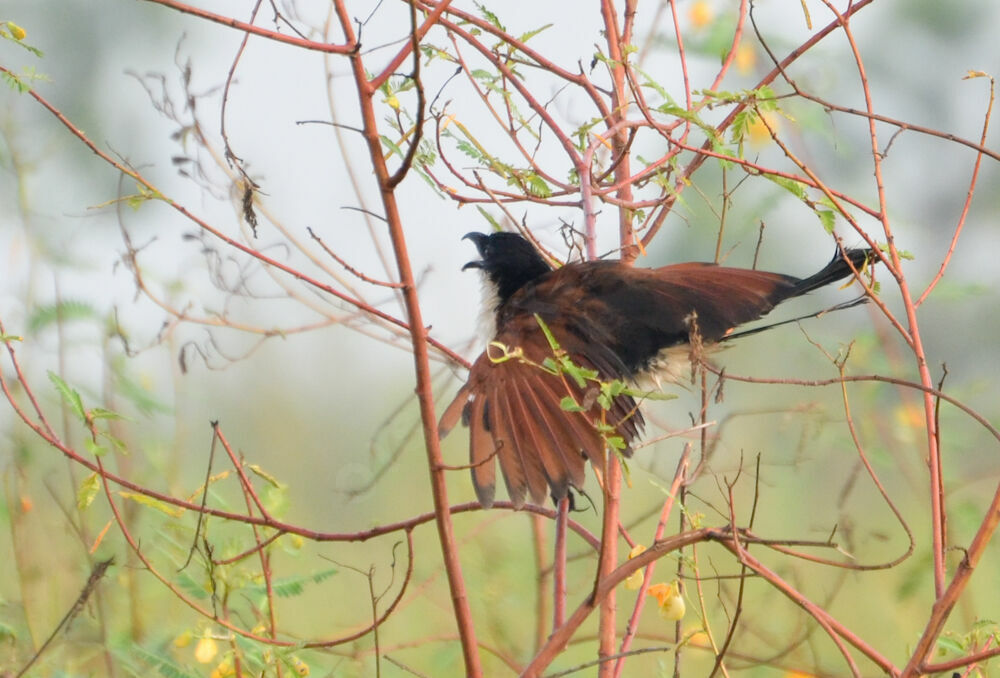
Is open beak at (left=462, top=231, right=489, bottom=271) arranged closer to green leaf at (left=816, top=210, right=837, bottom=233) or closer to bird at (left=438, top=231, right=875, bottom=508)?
bird at (left=438, top=231, right=875, bottom=508)

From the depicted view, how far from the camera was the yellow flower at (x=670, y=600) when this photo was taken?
1190mm

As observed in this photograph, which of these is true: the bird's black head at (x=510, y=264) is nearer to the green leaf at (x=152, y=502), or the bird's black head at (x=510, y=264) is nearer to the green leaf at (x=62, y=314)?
the green leaf at (x=62, y=314)

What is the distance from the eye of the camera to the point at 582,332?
5.79 ft

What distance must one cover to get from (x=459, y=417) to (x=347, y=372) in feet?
5.80

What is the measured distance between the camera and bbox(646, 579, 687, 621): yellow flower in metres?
1.19

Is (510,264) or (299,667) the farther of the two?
(510,264)

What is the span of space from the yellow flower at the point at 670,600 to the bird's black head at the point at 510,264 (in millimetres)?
937

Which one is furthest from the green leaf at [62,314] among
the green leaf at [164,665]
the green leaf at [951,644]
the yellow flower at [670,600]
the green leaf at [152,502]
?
the green leaf at [951,644]

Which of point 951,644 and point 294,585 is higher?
point 294,585

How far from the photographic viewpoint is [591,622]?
3.67 m

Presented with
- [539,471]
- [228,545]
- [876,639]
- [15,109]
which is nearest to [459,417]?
[539,471]

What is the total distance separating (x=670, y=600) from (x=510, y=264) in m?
1.04

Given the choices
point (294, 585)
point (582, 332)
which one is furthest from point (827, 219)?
point (294, 585)

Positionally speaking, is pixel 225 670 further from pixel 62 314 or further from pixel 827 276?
pixel 827 276
